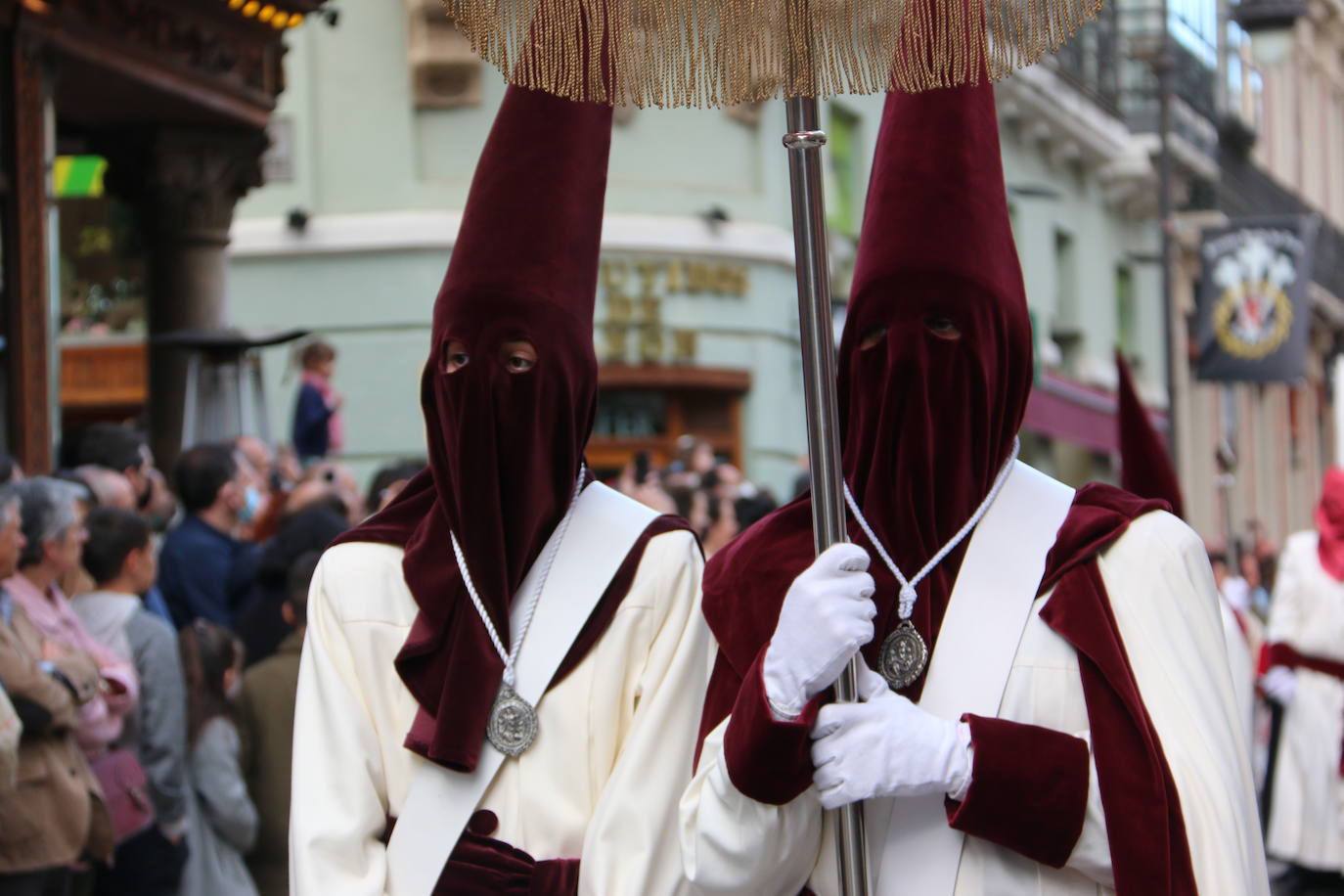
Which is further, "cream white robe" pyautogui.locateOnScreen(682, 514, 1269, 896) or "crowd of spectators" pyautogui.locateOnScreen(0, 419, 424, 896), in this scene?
"crowd of spectators" pyautogui.locateOnScreen(0, 419, 424, 896)

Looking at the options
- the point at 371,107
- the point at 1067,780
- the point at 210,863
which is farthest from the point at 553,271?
the point at 371,107

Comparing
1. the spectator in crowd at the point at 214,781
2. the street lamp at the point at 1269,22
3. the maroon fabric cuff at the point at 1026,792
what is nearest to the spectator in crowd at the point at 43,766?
the spectator in crowd at the point at 214,781

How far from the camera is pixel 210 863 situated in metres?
6.37

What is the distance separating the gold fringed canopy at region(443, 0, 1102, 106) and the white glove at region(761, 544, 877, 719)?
709 millimetres

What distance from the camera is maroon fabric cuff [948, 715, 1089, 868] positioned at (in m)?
3.36

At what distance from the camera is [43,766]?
567cm

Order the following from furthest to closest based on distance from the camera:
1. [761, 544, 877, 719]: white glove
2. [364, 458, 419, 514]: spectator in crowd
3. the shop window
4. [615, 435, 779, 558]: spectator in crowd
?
1. the shop window
2. [615, 435, 779, 558]: spectator in crowd
3. [364, 458, 419, 514]: spectator in crowd
4. [761, 544, 877, 719]: white glove

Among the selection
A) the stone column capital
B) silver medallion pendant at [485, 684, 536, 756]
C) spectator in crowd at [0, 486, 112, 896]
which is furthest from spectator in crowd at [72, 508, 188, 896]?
the stone column capital

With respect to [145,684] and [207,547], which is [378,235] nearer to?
[207,547]

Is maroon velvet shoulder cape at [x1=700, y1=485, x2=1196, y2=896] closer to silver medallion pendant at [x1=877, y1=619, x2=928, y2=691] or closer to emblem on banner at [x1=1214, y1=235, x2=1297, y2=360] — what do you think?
silver medallion pendant at [x1=877, y1=619, x2=928, y2=691]

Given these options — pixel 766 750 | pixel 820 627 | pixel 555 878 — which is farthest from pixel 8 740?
pixel 820 627

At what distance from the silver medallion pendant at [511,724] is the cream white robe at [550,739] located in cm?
3

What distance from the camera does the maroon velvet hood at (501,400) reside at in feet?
12.7

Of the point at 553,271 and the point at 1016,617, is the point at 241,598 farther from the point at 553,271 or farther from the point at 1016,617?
the point at 1016,617
